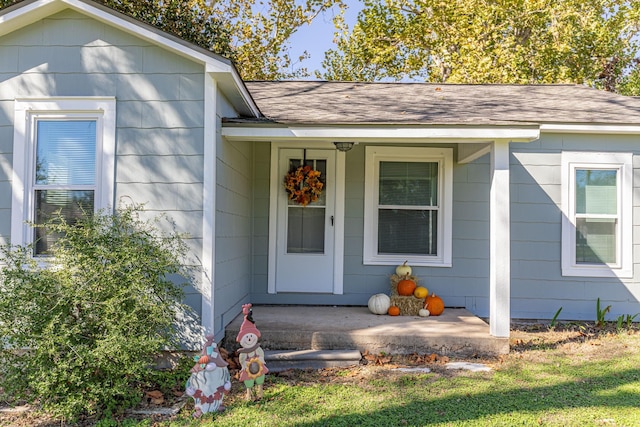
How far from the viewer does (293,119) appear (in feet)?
14.8

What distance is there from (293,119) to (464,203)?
9.14 ft

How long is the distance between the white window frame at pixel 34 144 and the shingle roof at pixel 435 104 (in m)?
1.49

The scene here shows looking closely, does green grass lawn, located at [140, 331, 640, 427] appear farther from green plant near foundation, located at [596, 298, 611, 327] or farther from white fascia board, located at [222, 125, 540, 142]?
white fascia board, located at [222, 125, 540, 142]

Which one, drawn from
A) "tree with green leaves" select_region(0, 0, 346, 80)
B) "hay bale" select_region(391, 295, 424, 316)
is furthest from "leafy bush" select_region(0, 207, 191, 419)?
"tree with green leaves" select_region(0, 0, 346, 80)

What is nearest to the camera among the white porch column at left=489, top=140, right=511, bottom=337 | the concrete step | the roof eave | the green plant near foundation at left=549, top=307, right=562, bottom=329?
the concrete step

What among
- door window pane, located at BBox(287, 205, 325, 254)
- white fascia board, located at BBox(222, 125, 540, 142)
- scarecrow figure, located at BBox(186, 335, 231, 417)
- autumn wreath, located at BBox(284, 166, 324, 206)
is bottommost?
scarecrow figure, located at BBox(186, 335, 231, 417)

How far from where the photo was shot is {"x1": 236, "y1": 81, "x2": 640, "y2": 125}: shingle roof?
4.70 meters

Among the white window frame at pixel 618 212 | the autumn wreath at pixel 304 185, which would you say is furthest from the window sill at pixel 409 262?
the white window frame at pixel 618 212

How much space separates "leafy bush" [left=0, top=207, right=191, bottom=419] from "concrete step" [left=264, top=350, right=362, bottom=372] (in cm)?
101

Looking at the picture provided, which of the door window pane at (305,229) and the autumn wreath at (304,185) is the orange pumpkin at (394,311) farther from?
the autumn wreath at (304,185)

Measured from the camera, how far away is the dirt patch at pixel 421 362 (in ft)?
11.2

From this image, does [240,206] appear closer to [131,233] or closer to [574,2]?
[131,233]

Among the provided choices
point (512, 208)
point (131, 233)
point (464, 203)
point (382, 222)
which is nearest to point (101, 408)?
point (131, 233)

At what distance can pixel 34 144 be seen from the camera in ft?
13.8
